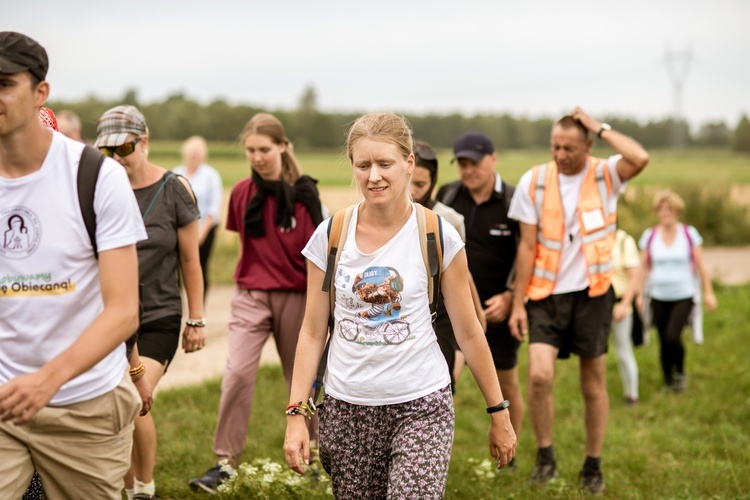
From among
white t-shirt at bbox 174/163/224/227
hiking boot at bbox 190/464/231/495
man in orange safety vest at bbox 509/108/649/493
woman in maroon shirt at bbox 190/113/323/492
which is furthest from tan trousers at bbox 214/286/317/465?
white t-shirt at bbox 174/163/224/227

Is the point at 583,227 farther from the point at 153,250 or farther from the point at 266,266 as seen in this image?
the point at 153,250

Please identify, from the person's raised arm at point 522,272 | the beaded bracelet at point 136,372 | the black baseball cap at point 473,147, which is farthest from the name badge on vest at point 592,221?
the beaded bracelet at point 136,372

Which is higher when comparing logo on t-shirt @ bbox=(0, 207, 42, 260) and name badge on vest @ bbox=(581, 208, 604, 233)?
logo on t-shirt @ bbox=(0, 207, 42, 260)

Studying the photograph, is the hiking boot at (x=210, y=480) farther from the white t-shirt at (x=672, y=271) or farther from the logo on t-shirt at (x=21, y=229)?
the white t-shirt at (x=672, y=271)

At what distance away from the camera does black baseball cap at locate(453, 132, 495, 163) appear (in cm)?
605

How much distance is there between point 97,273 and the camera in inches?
117

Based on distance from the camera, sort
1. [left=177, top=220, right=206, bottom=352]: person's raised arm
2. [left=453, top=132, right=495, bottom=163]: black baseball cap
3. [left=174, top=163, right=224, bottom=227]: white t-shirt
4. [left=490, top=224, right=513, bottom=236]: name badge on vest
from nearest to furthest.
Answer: [left=177, top=220, right=206, bottom=352]: person's raised arm
[left=453, top=132, right=495, bottom=163]: black baseball cap
[left=490, top=224, right=513, bottom=236]: name badge on vest
[left=174, top=163, right=224, bottom=227]: white t-shirt

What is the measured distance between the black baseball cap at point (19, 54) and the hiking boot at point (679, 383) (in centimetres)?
786

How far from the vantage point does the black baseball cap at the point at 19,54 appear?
277 centimetres

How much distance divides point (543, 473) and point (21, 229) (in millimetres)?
4266

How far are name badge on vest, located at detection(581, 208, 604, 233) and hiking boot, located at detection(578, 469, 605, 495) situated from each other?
1.67m

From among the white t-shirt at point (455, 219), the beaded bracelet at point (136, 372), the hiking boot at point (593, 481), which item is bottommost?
the hiking boot at point (593, 481)

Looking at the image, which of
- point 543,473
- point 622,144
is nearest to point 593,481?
point 543,473

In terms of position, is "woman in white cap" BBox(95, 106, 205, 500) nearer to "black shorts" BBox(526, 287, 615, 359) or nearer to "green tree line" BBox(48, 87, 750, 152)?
"black shorts" BBox(526, 287, 615, 359)
